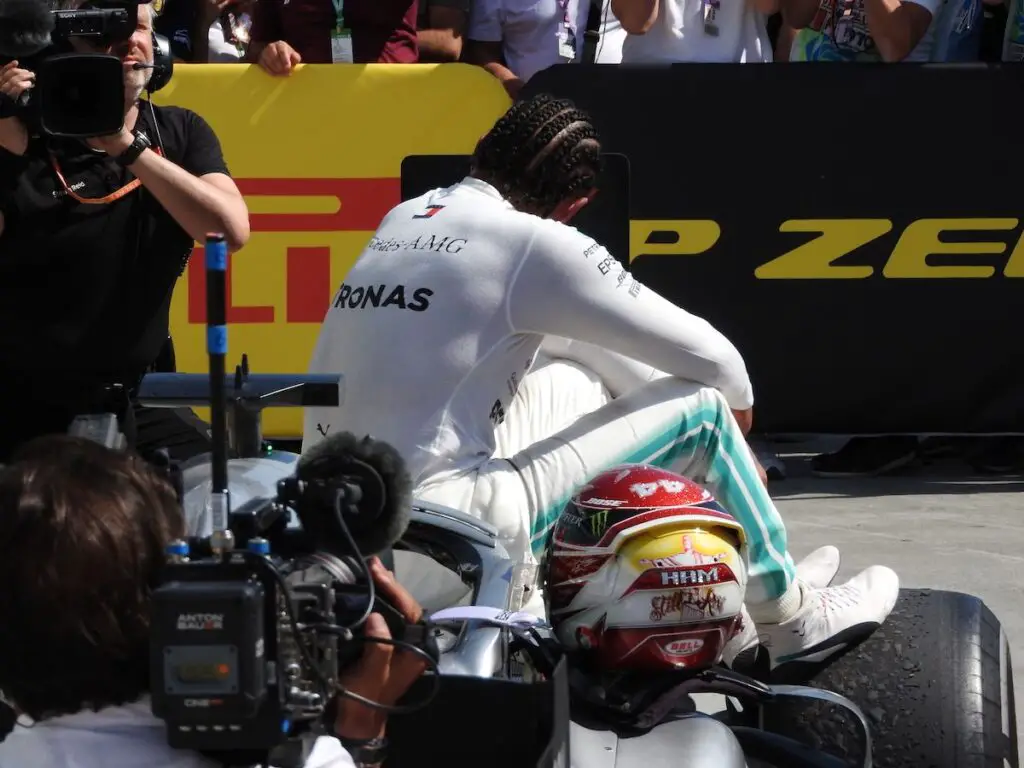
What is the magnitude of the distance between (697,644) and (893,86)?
153 inches

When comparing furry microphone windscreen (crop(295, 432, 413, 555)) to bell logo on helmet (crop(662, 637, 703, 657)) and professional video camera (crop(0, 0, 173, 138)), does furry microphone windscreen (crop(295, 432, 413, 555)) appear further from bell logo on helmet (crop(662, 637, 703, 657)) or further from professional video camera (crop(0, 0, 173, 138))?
professional video camera (crop(0, 0, 173, 138))

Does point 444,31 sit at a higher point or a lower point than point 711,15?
lower

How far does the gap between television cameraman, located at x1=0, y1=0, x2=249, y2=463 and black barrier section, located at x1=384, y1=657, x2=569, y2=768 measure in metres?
1.46

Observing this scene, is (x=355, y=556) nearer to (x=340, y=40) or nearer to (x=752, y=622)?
(x=752, y=622)

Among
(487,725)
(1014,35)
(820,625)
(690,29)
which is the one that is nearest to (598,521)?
(487,725)

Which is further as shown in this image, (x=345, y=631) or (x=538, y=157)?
(x=538, y=157)

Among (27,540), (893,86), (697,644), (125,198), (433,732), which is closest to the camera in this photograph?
(27,540)

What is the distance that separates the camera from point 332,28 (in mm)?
6059

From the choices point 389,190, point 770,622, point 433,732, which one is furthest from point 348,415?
point 389,190

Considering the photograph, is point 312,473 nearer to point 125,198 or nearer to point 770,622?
point 770,622

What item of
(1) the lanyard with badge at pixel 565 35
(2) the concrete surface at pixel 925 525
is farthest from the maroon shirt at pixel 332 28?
(2) the concrete surface at pixel 925 525

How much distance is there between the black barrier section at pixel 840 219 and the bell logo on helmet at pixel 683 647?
3.61 metres

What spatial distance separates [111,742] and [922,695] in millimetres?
1631

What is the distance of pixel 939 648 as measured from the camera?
2854 millimetres
